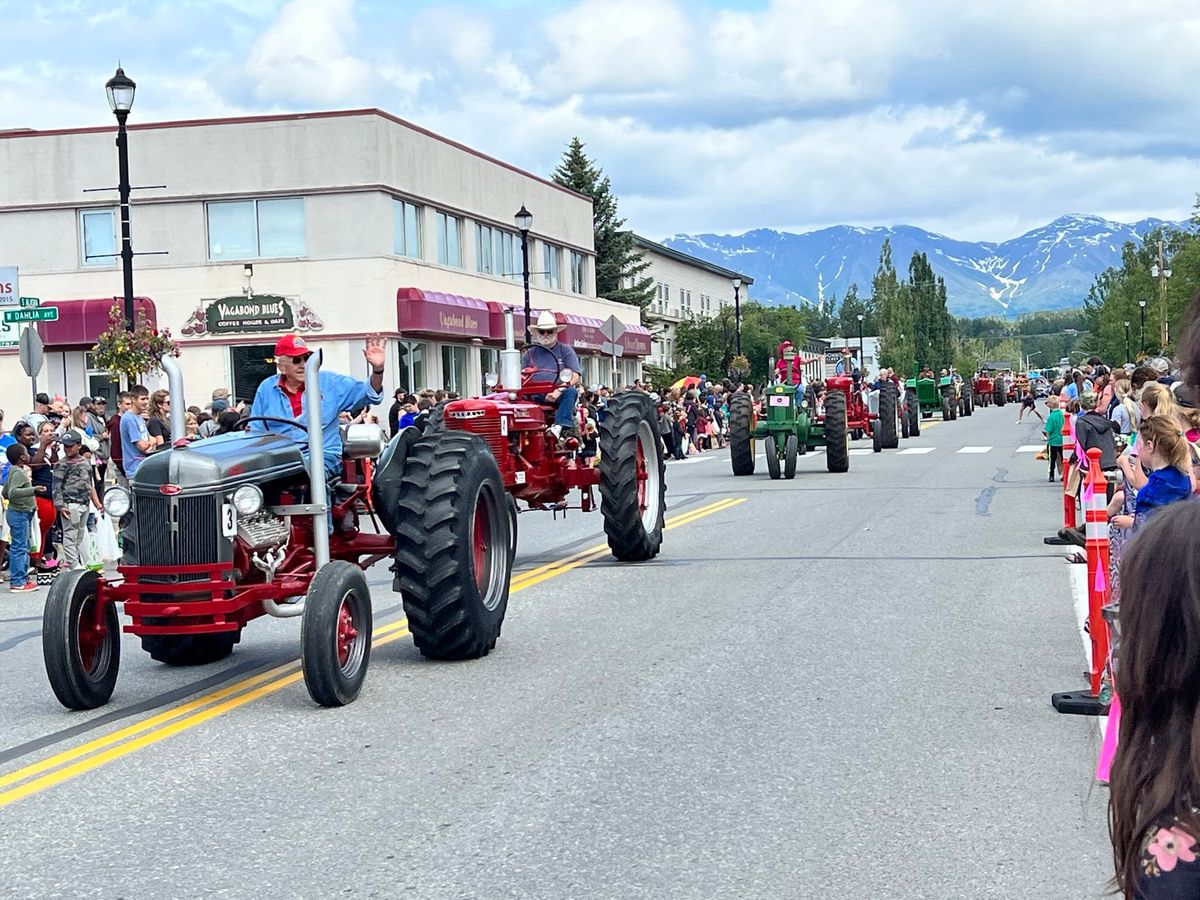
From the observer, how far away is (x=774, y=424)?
2702 cm

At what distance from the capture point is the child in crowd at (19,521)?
15.3m

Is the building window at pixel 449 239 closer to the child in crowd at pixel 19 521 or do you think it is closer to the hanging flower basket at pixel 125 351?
the hanging flower basket at pixel 125 351

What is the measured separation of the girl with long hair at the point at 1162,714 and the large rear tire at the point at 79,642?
6701 mm

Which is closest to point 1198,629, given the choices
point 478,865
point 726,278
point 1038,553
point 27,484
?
point 478,865

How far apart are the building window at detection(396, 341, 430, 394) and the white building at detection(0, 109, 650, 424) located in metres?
0.10

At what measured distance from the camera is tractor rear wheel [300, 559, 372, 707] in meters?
8.05

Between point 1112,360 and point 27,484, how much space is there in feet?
360

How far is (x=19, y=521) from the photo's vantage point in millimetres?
15352

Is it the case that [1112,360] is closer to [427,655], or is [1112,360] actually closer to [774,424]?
[774,424]

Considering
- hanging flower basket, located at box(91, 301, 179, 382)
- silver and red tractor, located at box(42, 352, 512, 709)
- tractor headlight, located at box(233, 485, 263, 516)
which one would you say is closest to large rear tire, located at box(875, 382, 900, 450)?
hanging flower basket, located at box(91, 301, 179, 382)

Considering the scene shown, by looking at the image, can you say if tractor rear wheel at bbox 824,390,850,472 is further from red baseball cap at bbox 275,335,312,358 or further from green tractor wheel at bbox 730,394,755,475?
red baseball cap at bbox 275,335,312,358

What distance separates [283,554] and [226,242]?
31.8m

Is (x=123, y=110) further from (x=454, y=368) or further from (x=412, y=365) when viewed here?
(x=454, y=368)

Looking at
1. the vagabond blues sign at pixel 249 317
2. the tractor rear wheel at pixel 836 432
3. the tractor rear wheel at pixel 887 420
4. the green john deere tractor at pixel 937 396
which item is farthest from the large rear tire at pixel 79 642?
the green john deere tractor at pixel 937 396
